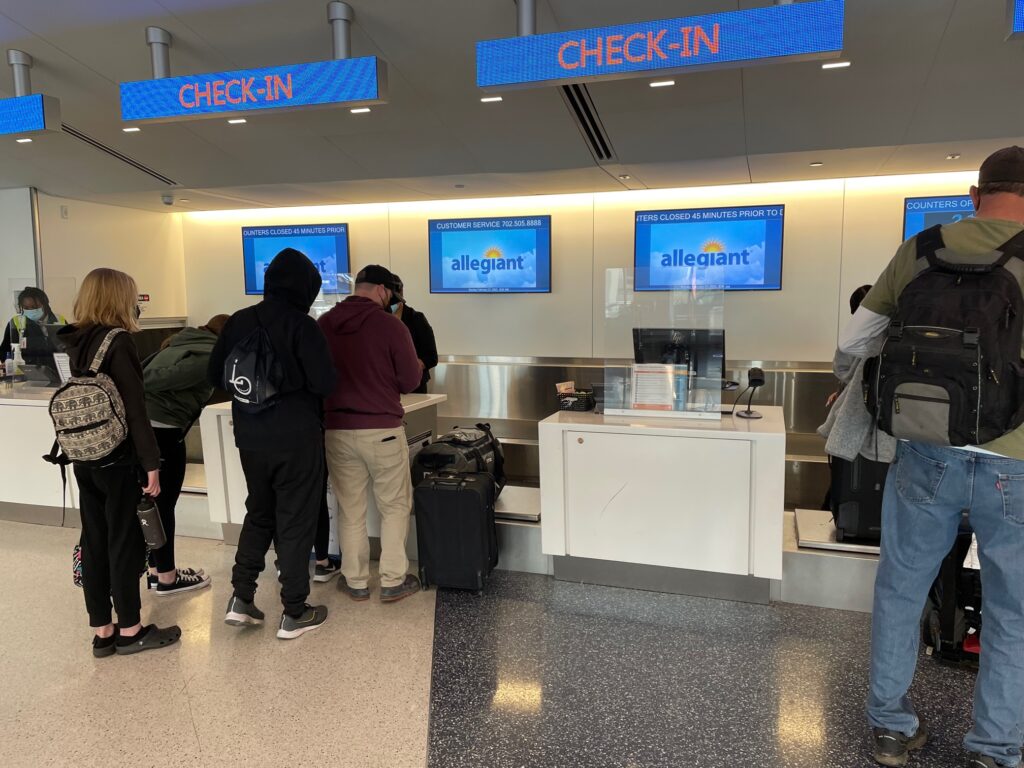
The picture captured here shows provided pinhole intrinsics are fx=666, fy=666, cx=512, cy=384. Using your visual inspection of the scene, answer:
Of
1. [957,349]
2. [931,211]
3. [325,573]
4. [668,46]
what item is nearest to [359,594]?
[325,573]

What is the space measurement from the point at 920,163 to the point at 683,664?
4.32 meters

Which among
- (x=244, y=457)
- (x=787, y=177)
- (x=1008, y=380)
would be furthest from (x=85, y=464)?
(x=787, y=177)

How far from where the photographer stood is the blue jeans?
1.86 m

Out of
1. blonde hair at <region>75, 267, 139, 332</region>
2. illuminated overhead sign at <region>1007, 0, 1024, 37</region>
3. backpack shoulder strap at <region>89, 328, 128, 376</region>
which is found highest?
illuminated overhead sign at <region>1007, 0, 1024, 37</region>

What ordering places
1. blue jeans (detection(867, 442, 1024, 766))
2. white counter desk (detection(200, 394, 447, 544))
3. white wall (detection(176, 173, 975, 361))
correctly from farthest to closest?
white wall (detection(176, 173, 975, 361)) < white counter desk (detection(200, 394, 447, 544)) < blue jeans (detection(867, 442, 1024, 766))

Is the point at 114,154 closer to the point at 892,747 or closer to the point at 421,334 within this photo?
the point at 421,334

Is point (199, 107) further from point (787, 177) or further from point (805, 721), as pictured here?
point (787, 177)

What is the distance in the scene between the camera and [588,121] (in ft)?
14.8

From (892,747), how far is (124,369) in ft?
9.98

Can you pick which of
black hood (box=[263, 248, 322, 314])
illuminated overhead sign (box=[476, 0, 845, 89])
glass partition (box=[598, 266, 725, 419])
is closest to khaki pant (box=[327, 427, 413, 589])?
black hood (box=[263, 248, 322, 314])

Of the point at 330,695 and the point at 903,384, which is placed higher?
the point at 903,384

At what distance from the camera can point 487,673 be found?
271 centimetres

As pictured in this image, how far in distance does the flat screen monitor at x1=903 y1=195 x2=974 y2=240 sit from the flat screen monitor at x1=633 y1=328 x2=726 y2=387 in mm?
3191

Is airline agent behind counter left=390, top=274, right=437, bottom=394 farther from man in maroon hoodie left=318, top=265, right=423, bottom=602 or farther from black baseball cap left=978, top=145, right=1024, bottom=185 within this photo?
black baseball cap left=978, top=145, right=1024, bottom=185
